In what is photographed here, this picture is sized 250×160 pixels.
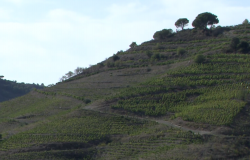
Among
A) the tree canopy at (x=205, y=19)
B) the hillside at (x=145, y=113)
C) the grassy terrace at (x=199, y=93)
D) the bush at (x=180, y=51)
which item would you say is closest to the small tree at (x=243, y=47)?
the hillside at (x=145, y=113)

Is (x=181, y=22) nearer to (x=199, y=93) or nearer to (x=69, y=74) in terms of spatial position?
(x=69, y=74)

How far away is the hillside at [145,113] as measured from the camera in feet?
140

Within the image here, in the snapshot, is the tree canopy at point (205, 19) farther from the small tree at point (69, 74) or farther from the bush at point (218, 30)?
the small tree at point (69, 74)

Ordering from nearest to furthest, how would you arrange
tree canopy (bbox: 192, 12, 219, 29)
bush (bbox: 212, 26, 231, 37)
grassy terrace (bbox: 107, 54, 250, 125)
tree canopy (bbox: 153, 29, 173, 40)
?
grassy terrace (bbox: 107, 54, 250, 125) → bush (bbox: 212, 26, 231, 37) → tree canopy (bbox: 192, 12, 219, 29) → tree canopy (bbox: 153, 29, 173, 40)

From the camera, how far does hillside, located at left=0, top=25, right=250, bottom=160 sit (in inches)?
1674

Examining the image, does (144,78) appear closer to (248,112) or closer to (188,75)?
(188,75)

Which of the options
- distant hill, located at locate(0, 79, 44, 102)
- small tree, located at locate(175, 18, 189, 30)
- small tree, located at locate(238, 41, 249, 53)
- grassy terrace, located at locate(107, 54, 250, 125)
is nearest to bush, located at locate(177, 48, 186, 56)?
grassy terrace, located at locate(107, 54, 250, 125)

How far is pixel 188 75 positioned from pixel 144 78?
9.22m

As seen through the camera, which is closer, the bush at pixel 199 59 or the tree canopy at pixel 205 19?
the bush at pixel 199 59

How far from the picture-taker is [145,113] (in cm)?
5241

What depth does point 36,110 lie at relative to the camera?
63.9 metres

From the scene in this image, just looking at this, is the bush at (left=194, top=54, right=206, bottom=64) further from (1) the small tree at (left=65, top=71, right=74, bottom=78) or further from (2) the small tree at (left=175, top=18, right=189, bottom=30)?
(1) the small tree at (left=65, top=71, right=74, bottom=78)

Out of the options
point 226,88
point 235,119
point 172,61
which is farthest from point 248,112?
point 172,61

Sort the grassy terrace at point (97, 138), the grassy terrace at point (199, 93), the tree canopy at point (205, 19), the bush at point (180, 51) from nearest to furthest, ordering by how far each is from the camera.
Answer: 1. the grassy terrace at point (97, 138)
2. the grassy terrace at point (199, 93)
3. the bush at point (180, 51)
4. the tree canopy at point (205, 19)
